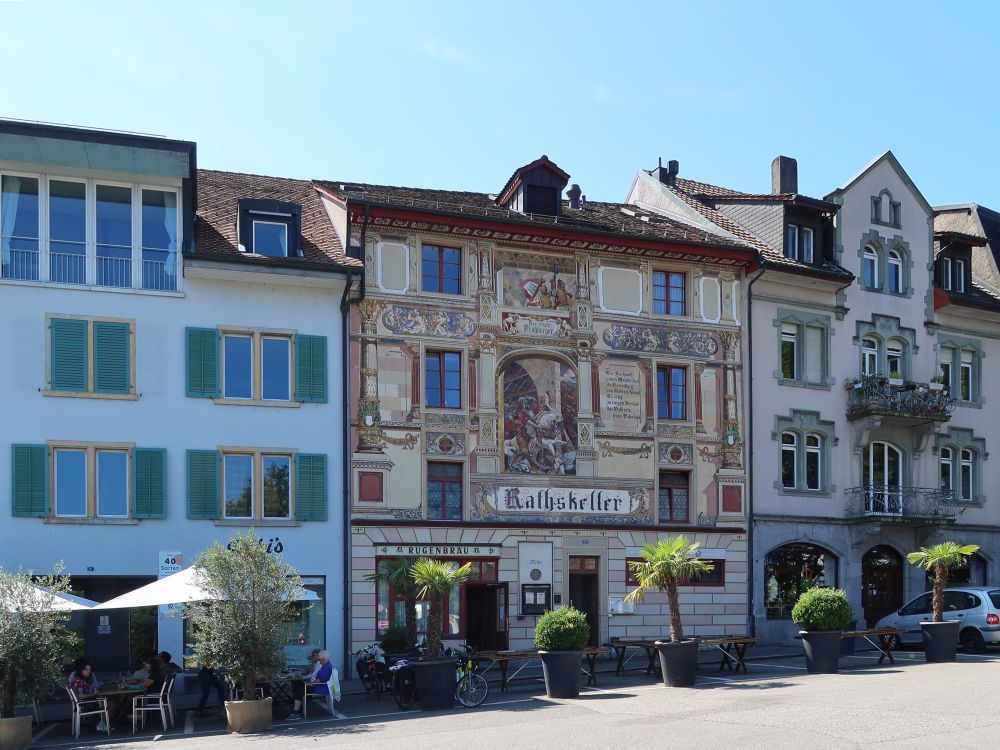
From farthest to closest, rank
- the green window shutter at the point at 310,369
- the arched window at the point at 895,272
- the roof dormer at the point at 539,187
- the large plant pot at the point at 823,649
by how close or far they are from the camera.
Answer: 1. the arched window at the point at 895,272
2. the roof dormer at the point at 539,187
3. the green window shutter at the point at 310,369
4. the large plant pot at the point at 823,649

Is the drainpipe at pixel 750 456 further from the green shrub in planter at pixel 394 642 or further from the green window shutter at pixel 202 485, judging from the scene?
the green window shutter at pixel 202 485

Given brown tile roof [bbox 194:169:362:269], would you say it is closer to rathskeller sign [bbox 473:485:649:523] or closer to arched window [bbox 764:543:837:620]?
rathskeller sign [bbox 473:485:649:523]

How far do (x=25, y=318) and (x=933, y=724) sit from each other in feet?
62.6

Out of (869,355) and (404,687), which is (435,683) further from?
(869,355)

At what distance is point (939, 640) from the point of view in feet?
87.5

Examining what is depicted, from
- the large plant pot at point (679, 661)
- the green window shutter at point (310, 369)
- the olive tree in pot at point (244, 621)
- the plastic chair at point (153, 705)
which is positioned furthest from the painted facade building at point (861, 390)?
the plastic chair at point (153, 705)

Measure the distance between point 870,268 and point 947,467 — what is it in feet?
20.4

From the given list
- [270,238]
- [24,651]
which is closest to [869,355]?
[270,238]

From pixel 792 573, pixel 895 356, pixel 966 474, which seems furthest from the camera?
pixel 966 474

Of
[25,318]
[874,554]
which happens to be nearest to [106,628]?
[25,318]

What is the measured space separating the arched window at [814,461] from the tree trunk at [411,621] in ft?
40.2

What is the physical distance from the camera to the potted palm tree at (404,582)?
89.7ft

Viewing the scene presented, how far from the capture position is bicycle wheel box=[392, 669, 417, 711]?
22.0m

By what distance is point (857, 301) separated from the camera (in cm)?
3659
